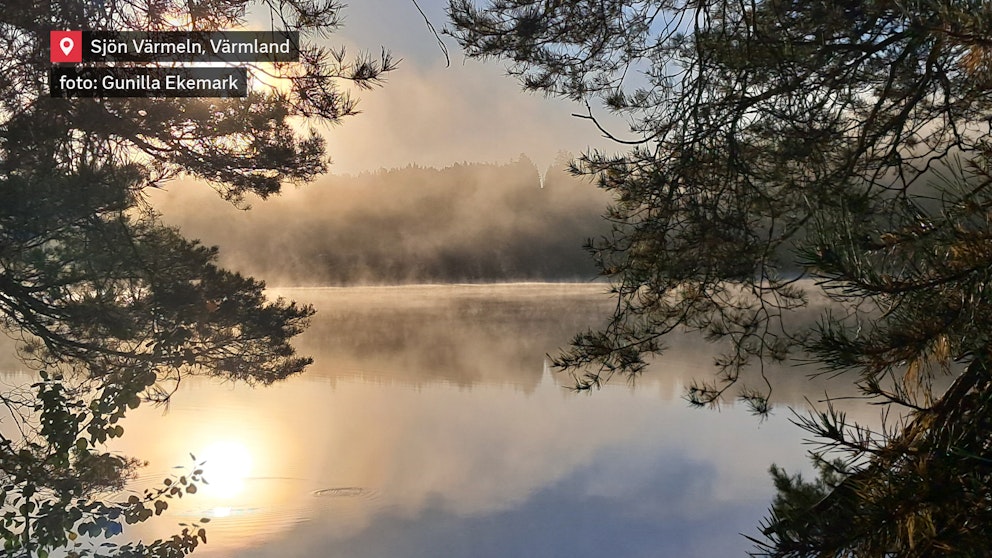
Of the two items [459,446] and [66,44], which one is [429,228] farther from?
[66,44]

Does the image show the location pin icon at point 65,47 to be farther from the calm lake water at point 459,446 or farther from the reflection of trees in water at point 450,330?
the reflection of trees in water at point 450,330

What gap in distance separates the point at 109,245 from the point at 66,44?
0.54 meters

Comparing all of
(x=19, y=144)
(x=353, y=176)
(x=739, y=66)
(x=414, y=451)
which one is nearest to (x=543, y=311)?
(x=414, y=451)

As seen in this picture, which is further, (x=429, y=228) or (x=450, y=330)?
(x=450, y=330)

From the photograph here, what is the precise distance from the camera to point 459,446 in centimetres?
275

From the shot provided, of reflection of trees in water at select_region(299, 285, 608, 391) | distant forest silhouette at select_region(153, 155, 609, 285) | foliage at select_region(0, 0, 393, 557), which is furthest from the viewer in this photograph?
reflection of trees in water at select_region(299, 285, 608, 391)

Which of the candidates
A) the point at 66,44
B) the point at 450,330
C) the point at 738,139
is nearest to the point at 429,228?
the point at 450,330

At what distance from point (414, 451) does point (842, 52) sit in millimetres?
1974

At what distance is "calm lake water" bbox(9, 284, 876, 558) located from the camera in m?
2.23

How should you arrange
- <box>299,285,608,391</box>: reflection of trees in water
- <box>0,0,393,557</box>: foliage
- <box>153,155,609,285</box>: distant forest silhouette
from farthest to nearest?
1. <box>299,285,608,391</box>: reflection of trees in water
2. <box>153,155,609,285</box>: distant forest silhouette
3. <box>0,0,393,557</box>: foliage
